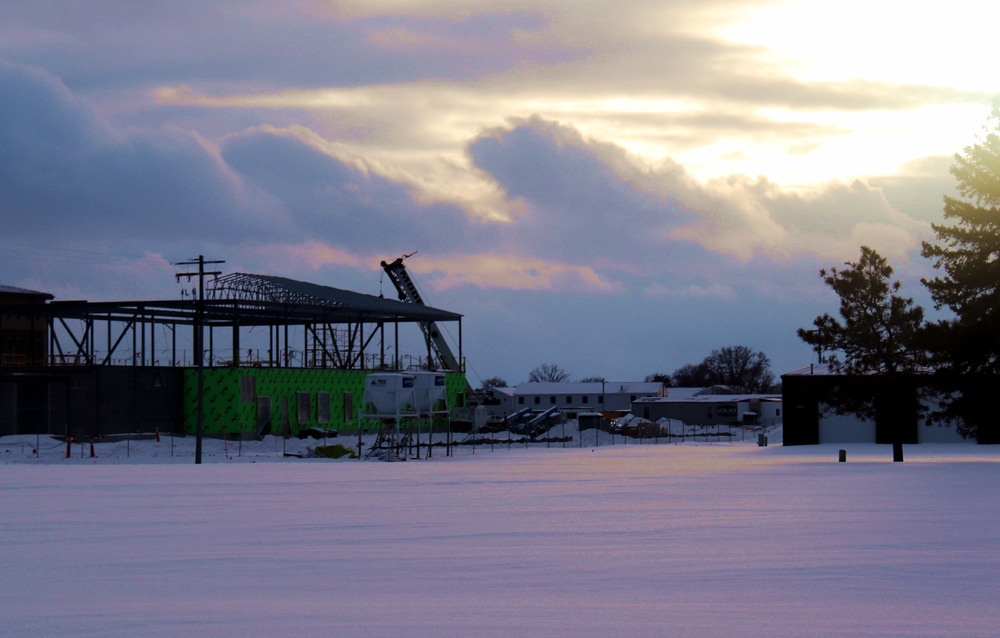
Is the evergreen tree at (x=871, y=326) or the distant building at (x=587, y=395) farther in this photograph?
the distant building at (x=587, y=395)

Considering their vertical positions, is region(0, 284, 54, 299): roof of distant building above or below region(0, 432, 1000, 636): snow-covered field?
above

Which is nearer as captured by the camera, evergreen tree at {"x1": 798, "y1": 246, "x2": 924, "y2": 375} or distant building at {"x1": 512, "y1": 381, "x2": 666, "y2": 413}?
evergreen tree at {"x1": 798, "y1": 246, "x2": 924, "y2": 375}

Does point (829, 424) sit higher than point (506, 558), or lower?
lower

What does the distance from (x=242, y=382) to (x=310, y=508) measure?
44317 mm

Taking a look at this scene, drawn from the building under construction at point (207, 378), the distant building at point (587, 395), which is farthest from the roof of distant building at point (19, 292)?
the distant building at point (587, 395)

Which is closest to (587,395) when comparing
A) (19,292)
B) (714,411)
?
(714,411)

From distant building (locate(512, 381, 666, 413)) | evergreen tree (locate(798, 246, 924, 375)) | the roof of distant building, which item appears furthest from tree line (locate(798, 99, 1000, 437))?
distant building (locate(512, 381, 666, 413))

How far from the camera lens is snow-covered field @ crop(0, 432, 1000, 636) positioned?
12570 millimetres

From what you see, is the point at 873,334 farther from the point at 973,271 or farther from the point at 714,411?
the point at 714,411

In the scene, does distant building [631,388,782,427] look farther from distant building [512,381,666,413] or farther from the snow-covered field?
the snow-covered field

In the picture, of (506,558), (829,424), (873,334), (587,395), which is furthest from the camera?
(587,395)

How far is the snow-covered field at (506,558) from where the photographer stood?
1257 cm

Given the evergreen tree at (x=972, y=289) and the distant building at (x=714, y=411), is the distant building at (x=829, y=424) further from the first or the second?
the distant building at (x=714, y=411)

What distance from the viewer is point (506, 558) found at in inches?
688
